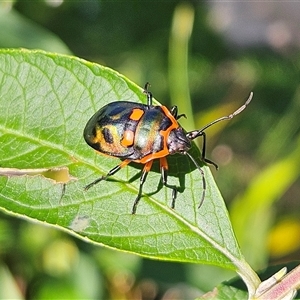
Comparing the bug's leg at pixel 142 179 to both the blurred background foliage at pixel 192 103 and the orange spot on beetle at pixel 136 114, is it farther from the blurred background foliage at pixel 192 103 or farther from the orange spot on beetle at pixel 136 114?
the blurred background foliage at pixel 192 103

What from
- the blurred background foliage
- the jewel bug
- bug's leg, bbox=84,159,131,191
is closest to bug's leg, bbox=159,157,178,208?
the jewel bug

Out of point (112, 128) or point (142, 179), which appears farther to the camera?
point (112, 128)

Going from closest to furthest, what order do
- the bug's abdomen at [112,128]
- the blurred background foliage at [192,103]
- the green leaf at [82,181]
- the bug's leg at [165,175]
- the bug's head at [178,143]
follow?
the green leaf at [82,181], the bug's leg at [165,175], the bug's abdomen at [112,128], the bug's head at [178,143], the blurred background foliage at [192,103]

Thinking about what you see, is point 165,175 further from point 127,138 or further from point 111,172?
point 127,138

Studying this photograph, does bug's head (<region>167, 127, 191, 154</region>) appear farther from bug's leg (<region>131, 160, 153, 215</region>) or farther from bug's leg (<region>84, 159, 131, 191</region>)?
bug's leg (<region>84, 159, 131, 191</region>)

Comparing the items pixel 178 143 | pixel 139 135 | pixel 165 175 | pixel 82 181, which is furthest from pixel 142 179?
pixel 139 135

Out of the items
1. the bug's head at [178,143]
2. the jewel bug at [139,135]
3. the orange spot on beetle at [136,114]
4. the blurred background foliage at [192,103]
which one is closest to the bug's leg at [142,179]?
the jewel bug at [139,135]
